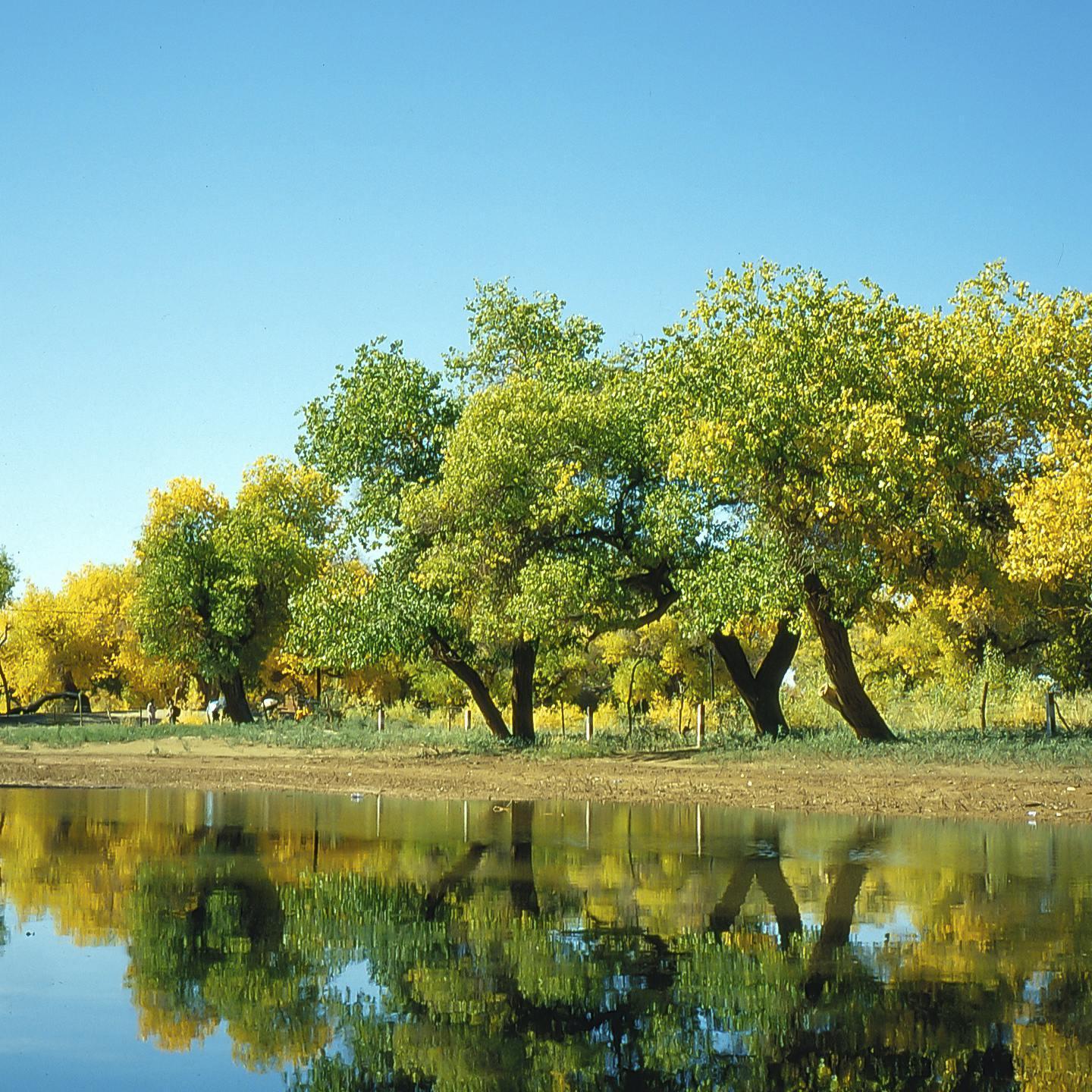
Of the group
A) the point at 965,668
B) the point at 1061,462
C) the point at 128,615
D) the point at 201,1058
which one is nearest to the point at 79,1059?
the point at 201,1058

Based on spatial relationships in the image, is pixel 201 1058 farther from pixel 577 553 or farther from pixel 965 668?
pixel 965 668

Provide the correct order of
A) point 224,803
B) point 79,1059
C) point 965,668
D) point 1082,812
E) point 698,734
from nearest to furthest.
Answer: point 79,1059 → point 1082,812 → point 224,803 → point 698,734 → point 965,668

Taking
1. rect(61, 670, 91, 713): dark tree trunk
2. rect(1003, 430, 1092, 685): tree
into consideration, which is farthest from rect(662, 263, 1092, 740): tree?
rect(61, 670, 91, 713): dark tree trunk

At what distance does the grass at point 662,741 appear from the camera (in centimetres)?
2783

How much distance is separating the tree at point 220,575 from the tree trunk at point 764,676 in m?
24.2

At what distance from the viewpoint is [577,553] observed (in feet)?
113

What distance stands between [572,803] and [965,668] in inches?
973

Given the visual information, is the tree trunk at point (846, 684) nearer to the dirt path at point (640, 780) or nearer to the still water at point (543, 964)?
the dirt path at point (640, 780)

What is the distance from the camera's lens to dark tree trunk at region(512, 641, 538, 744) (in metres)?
40.9

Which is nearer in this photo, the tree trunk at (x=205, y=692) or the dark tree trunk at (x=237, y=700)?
the dark tree trunk at (x=237, y=700)

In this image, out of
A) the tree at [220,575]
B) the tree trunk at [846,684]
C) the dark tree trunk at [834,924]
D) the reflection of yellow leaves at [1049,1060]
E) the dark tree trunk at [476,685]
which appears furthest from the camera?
the tree at [220,575]

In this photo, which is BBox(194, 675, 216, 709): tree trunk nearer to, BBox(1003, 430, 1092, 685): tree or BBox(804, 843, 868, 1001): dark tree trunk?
BBox(1003, 430, 1092, 685): tree

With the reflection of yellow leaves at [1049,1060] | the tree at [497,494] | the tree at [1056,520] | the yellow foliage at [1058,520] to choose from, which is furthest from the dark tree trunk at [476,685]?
the reflection of yellow leaves at [1049,1060]

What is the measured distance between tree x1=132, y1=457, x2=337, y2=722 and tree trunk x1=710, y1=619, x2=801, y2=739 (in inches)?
952
